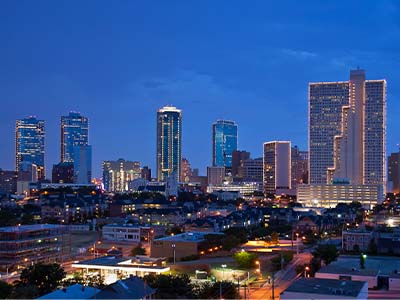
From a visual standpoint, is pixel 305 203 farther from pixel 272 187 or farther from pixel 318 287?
pixel 318 287

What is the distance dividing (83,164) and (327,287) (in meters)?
108

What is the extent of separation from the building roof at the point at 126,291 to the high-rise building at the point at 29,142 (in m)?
124

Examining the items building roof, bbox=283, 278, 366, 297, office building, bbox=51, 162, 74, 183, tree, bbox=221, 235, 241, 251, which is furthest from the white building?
office building, bbox=51, 162, 74, 183

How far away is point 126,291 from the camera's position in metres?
13.0

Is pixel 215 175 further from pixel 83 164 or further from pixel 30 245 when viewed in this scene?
pixel 30 245

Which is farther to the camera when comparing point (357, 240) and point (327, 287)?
point (357, 240)

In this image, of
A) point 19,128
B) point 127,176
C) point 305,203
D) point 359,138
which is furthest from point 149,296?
point 19,128

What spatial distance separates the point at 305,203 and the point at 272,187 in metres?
29.5

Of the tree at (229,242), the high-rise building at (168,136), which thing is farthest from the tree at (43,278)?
the high-rise building at (168,136)

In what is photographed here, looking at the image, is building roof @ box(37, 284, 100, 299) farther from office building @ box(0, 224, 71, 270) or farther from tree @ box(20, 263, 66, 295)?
office building @ box(0, 224, 71, 270)

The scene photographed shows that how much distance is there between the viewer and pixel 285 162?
298 ft

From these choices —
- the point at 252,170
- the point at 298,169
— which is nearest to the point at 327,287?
the point at 298,169

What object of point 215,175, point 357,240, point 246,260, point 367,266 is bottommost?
point 367,266

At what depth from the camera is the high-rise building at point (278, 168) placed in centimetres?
9025
